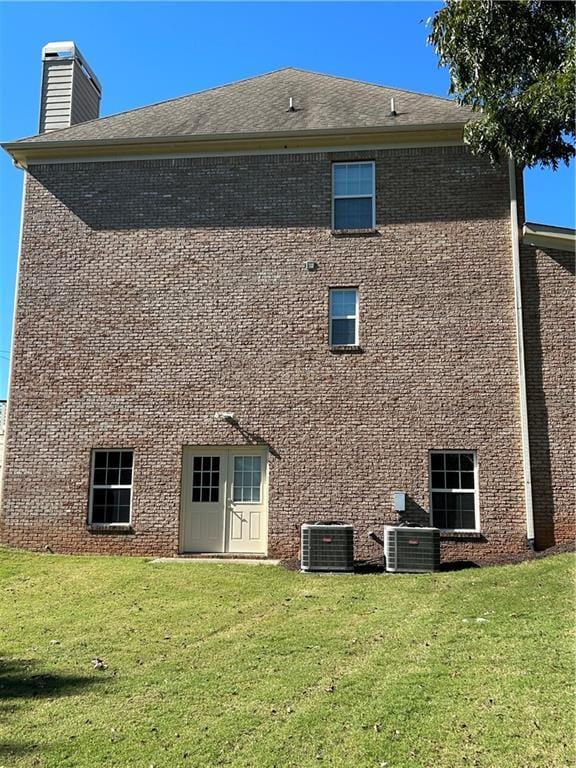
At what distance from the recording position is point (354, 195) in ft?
44.8

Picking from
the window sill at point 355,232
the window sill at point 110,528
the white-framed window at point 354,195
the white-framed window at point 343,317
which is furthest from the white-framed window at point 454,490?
the window sill at point 110,528

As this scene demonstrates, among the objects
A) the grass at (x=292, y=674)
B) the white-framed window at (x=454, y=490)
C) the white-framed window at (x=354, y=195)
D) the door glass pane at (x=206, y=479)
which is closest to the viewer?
the grass at (x=292, y=674)

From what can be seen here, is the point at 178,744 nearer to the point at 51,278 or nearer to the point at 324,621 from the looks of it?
the point at 324,621

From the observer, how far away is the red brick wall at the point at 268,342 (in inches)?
495

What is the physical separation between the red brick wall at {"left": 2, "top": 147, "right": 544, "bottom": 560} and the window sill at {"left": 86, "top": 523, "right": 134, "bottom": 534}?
141 millimetres

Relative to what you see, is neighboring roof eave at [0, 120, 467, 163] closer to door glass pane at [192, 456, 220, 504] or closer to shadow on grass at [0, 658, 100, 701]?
door glass pane at [192, 456, 220, 504]

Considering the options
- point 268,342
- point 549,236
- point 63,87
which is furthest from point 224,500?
point 63,87

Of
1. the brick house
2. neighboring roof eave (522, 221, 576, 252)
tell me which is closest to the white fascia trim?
the brick house

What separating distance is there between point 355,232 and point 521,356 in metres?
4.09

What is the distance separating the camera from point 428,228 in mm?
13211

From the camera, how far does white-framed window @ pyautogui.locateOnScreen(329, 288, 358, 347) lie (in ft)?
43.4

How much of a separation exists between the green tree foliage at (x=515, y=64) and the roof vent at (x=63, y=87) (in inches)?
377

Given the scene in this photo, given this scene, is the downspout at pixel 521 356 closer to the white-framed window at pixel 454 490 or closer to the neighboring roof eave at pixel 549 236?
the neighboring roof eave at pixel 549 236

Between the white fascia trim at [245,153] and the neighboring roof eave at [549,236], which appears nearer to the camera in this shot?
the neighboring roof eave at [549,236]
